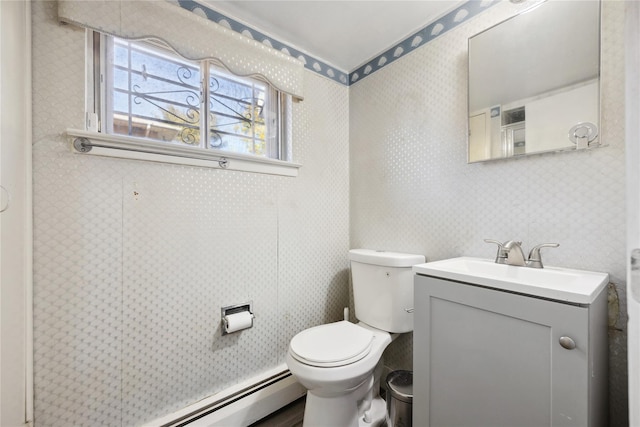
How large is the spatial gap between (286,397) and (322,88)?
1967mm

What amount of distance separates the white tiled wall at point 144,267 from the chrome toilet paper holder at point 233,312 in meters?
0.03

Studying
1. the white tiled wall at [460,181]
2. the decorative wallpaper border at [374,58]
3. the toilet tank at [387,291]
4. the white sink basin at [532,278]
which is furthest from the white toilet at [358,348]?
the decorative wallpaper border at [374,58]

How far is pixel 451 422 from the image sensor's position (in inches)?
36.9

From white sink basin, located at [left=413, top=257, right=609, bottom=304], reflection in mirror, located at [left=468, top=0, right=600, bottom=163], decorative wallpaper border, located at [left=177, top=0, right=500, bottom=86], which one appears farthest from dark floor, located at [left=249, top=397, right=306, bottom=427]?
decorative wallpaper border, located at [left=177, top=0, right=500, bottom=86]

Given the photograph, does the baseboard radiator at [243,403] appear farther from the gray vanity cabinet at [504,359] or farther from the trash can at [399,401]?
the gray vanity cabinet at [504,359]

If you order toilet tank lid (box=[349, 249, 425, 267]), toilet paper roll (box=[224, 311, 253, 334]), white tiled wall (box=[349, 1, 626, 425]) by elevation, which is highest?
white tiled wall (box=[349, 1, 626, 425])

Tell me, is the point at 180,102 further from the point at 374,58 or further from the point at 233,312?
the point at 374,58

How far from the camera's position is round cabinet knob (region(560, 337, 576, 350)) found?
69cm

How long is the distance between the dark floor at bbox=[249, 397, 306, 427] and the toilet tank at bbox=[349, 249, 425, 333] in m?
0.62

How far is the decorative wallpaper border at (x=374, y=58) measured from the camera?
4.35ft

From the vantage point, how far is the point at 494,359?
84 centimetres

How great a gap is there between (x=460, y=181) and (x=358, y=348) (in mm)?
971

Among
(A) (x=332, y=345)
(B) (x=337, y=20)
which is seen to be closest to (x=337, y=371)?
(A) (x=332, y=345)

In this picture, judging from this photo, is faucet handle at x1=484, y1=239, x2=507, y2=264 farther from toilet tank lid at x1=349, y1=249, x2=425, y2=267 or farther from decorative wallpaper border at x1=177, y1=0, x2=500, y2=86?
decorative wallpaper border at x1=177, y1=0, x2=500, y2=86
